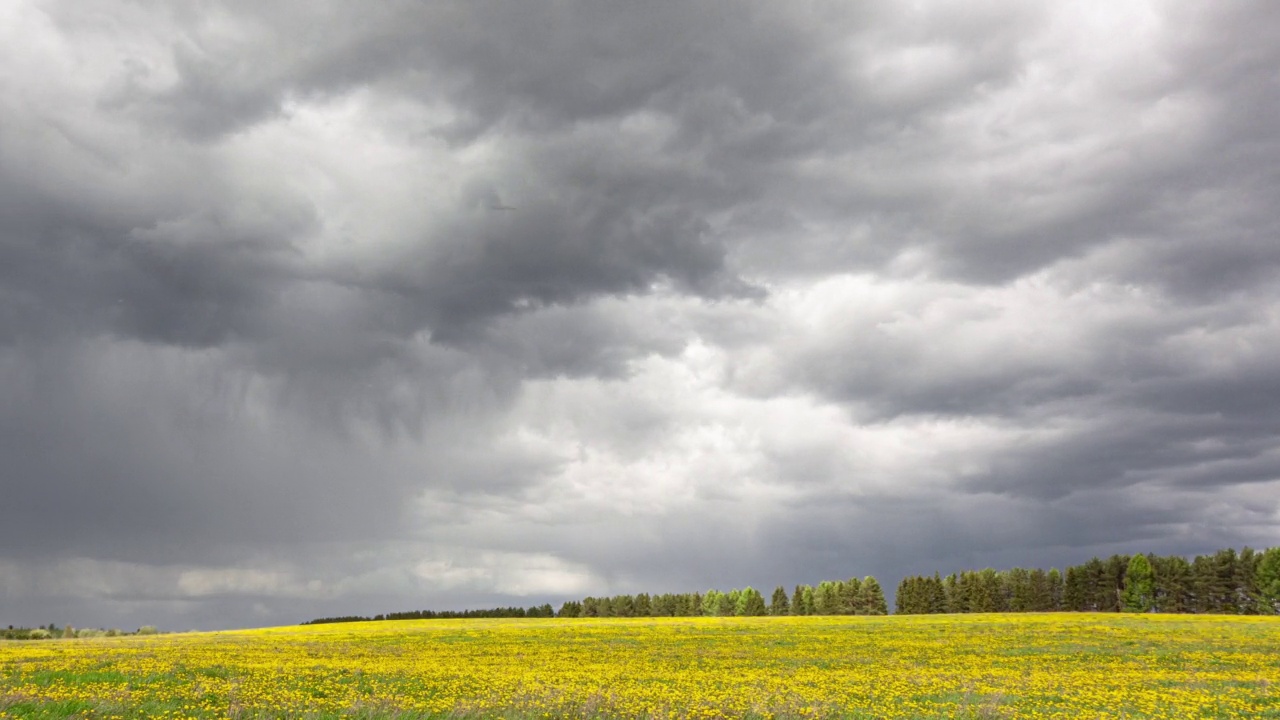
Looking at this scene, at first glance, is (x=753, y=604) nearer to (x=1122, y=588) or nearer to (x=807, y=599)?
(x=807, y=599)

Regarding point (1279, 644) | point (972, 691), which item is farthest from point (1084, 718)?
point (1279, 644)

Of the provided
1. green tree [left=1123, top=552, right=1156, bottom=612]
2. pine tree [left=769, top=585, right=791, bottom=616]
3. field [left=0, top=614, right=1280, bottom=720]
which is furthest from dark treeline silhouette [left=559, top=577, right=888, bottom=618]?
field [left=0, top=614, right=1280, bottom=720]

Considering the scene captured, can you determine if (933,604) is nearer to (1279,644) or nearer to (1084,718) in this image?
(1279,644)

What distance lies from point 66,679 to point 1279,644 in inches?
2570

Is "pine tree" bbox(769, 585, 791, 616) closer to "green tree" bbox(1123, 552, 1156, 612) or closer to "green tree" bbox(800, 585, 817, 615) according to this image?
"green tree" bbox(800, 585, 817, 615)

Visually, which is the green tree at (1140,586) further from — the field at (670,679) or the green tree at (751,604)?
the field at (670,679)

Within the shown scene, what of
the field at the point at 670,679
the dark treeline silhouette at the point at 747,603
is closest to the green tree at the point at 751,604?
the dark treeline silhouette at the point at 747,603

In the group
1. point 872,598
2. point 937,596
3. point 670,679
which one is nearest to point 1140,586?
point 937,596

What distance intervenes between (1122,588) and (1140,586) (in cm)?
611

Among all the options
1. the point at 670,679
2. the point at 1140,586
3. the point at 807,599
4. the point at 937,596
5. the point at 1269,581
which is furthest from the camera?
the point at 807,599

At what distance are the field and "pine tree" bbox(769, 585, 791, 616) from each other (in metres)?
124

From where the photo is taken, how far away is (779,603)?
17438cm

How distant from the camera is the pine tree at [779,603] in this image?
17375 centimetres

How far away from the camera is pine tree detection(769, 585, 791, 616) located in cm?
17375
